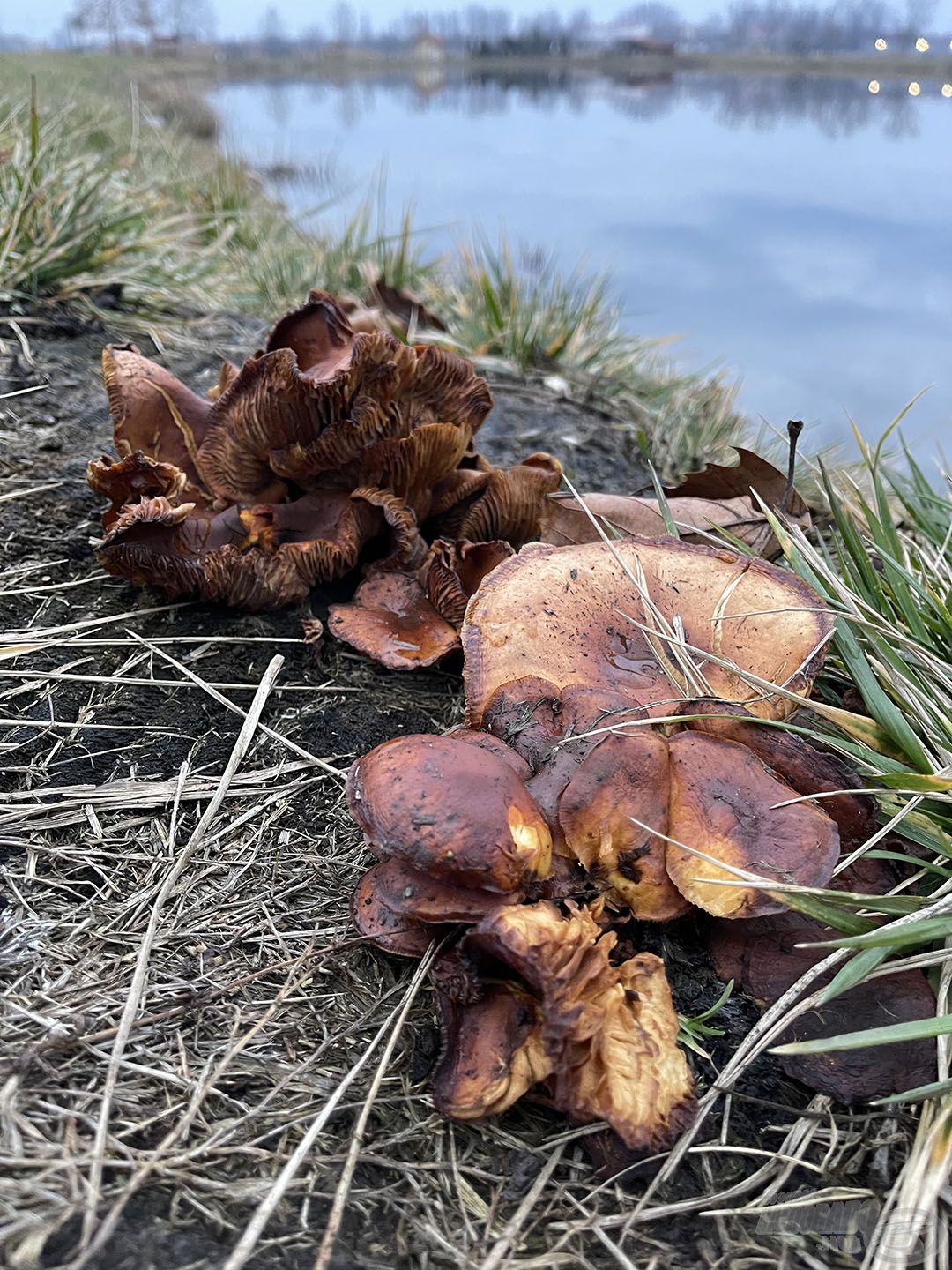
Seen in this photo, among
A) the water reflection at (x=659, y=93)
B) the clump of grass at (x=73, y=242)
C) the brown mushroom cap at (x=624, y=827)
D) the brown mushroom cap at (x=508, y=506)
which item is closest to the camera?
the brown mushroom cap at (x=624, y=827)

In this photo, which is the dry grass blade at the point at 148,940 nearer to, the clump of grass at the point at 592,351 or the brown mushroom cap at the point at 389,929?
the brown mushroom cap at the point at 389,929

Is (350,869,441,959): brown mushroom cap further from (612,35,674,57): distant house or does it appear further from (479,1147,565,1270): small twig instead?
(612,35,674,57): distant house

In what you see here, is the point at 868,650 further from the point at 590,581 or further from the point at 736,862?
the point at 736,862

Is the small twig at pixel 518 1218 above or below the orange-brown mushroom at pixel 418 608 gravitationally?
below

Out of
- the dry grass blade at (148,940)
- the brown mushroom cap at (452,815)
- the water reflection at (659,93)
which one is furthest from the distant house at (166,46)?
the brown mushroom cap at (452,815)

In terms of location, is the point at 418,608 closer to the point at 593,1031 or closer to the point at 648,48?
the point at 593,1031

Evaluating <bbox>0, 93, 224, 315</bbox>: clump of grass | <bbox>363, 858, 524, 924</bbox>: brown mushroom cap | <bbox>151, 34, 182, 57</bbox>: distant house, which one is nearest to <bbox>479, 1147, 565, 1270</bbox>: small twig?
<bbox>363, 858, 524, 924</bbox>: brown mushroom cap

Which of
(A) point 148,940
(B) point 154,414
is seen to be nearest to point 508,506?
(B) point 154,414
